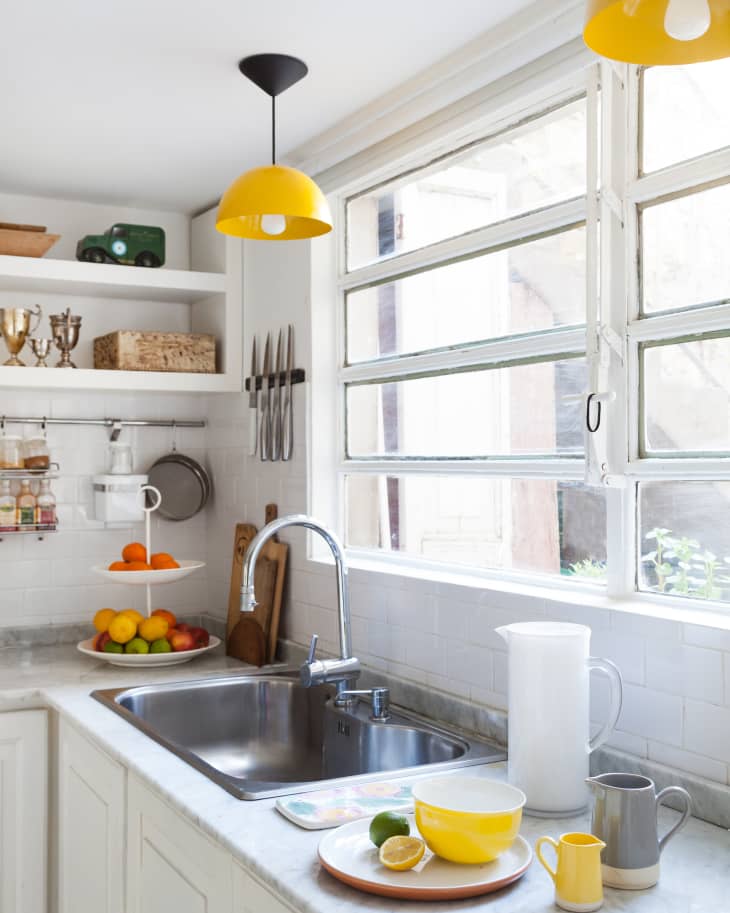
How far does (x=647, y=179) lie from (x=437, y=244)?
72 cm

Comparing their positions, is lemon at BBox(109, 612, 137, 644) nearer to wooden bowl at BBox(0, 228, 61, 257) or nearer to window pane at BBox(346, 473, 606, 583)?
window pane at BBox(346, 473, 606, 583)

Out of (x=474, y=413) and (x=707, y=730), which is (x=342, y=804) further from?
(x=474, y=413)

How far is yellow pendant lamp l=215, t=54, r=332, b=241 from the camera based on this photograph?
→ 2.08 meters

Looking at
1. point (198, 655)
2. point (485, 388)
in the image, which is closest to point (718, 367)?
point (485, 388)

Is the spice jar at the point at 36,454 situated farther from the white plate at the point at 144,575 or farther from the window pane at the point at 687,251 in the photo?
the window pane at the point at 687,251

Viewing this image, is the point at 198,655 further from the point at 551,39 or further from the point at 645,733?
the point at 551,39

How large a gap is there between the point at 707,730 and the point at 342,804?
646mm

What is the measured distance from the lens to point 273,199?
2.07 meters

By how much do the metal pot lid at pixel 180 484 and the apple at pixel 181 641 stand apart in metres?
0.64

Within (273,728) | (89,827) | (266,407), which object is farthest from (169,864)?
(266,407)

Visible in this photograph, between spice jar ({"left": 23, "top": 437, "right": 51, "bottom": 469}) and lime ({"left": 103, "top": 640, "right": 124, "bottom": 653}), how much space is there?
664 millimetres

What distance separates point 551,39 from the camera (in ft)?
6.88

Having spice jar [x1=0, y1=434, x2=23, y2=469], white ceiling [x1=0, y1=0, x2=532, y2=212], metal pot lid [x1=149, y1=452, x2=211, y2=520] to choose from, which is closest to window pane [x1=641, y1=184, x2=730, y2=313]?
white ceiling [x1=0, y1=0, x2=532, y2=212]

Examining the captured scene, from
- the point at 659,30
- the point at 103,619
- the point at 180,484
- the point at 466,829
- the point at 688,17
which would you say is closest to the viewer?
the point at 688,17
